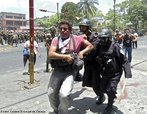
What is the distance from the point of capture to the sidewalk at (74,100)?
6.06 m

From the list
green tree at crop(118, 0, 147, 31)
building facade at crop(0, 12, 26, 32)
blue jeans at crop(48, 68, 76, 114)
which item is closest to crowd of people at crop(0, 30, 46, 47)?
blue jeans at crop(48, 68, 76, 114)

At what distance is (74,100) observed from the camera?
6695mm

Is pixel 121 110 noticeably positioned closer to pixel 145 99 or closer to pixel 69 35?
pixel 145 99

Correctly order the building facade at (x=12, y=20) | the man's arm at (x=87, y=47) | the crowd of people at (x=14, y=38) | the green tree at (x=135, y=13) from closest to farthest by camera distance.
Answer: the man's arm at (x=87, y=47), the crowd of people at (x=14, y=38), the green tree at (x=135, y=13), the building facade at (x=12, y=20)

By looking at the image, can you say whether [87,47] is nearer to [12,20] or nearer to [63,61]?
[63,61]

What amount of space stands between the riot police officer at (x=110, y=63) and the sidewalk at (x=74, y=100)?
63cm

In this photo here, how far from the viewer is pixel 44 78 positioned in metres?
9.76

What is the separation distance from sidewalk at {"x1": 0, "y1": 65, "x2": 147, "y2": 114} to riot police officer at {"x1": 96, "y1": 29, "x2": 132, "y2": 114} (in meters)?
0.63

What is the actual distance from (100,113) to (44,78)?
4.17m

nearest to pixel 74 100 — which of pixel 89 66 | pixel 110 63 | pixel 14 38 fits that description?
pixel 89 66

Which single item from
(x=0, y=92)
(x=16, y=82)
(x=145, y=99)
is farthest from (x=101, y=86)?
(x=16, y=82)

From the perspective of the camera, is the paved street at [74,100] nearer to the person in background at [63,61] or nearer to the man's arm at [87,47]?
the person in background at [63,61]

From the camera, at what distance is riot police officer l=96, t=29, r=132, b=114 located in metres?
5.41

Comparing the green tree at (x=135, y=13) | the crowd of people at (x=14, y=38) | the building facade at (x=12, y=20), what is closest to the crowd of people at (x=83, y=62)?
the crowd of people at (x=14, y=38)
